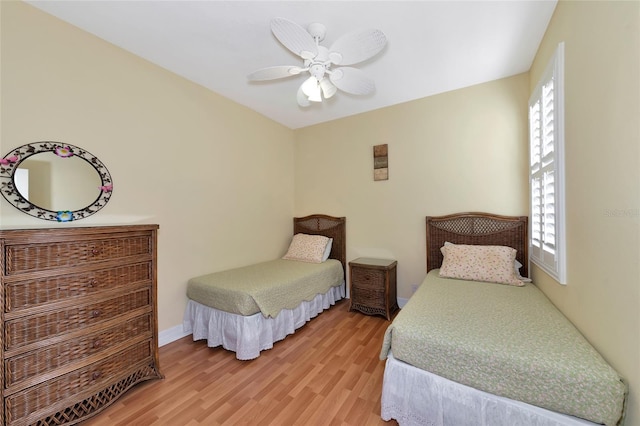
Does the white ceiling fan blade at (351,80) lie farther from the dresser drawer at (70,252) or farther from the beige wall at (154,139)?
the dresser drawer at (70,252)

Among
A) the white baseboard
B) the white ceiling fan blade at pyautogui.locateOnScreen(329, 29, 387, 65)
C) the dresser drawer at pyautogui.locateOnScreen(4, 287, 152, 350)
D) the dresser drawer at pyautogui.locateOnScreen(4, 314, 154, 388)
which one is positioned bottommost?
the white baseboard

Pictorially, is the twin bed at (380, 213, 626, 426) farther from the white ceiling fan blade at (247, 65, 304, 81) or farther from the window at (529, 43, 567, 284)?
the white ceiling fan blade at (247, 65, 304, 81)

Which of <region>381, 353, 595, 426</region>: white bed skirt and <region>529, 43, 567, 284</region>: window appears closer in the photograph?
<region>381, 353, 595, 426</region>: white bed skirt

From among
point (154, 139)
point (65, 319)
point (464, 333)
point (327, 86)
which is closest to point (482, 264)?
point (464, 333)

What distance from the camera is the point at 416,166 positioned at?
3.04 m

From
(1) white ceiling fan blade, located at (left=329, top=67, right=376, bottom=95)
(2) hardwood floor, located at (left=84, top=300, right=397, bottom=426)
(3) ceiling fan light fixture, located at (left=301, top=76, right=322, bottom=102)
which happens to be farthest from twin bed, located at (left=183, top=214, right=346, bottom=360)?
(1) white ceiling fan blade, located at (left=329, top=67, right=376, bottom=95)

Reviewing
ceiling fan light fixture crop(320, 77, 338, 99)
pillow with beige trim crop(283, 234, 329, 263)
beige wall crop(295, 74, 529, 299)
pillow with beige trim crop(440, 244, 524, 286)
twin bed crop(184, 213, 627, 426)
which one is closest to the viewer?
twin bed crop(184, 213, 627, 426)

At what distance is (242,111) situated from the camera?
10.3 ft

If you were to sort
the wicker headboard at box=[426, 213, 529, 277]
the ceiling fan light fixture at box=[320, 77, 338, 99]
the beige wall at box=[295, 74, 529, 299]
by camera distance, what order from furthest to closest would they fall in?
the beige wall at box=[295, 74, 529, 299] < the wicker headboard at box=[426, 213, 529, 277] < the ceiling fan light fixture at box=[320, 77, 338, 99]

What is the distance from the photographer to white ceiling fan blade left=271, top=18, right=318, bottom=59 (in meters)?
1.40

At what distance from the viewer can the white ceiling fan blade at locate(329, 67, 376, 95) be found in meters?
1.84

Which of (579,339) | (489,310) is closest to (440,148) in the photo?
(489,310)

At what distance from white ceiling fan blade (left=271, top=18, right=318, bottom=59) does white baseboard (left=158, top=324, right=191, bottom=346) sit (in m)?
2.62

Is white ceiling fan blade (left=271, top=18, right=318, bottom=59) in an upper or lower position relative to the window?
upper
